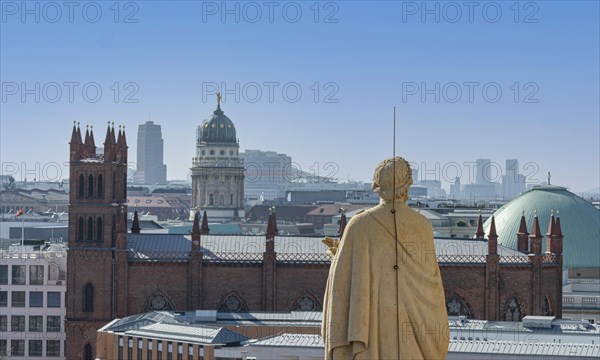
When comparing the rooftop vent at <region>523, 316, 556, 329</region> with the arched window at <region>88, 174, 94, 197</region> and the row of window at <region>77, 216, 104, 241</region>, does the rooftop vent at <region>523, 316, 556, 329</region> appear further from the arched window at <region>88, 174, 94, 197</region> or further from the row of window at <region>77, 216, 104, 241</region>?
the arched window at <region>88, 174, 94, 197</region>

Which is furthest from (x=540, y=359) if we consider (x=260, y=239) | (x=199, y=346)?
(x=260, y=239)

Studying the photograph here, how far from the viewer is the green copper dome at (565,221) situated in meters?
116

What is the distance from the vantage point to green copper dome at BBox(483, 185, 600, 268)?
116062mm

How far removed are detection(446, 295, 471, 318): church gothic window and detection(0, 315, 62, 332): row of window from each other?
30475 mm

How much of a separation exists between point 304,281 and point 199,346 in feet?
64.9

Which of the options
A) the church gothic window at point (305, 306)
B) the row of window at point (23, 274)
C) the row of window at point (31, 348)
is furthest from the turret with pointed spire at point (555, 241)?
the row of window at point (23, 274)

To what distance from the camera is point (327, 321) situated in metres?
15.8

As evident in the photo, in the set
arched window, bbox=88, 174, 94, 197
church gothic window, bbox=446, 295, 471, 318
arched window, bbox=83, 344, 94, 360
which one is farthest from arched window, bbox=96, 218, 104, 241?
church gothic window, bbox=446, 295, 471, 318

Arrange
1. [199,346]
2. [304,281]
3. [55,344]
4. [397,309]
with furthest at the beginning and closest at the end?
[55,344] < [304,281] < [199,346] < [397,309]

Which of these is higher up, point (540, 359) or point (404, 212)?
point (404, 212)

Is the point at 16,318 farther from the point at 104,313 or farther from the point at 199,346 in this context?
the point at 199,346

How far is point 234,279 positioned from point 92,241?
32.8 feet

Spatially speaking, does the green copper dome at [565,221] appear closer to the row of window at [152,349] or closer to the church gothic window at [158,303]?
the church gothic window at [158,303]

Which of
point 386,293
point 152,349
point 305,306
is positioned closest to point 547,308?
→ point 305,306
